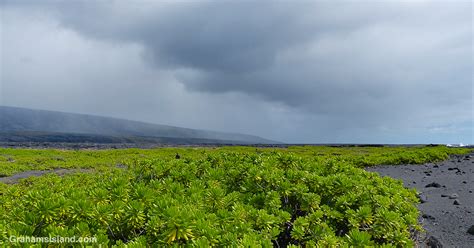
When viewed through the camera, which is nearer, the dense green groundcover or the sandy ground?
the dense green groundcover

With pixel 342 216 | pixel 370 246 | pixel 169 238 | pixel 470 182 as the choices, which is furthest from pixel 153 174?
pixel 470 182

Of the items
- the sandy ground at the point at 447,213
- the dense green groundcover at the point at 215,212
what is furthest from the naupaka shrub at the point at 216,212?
the sandy ground at the point at 447,213

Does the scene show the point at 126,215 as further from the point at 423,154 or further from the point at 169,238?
the point at 423,154

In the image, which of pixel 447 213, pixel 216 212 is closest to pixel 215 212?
pixel 216 212

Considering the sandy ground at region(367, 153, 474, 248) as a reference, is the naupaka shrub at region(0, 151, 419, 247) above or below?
above

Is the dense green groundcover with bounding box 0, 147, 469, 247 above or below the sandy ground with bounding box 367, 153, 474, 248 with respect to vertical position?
above

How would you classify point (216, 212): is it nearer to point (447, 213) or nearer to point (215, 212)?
point (215, 212)

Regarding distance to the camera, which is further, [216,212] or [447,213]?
[447,213]

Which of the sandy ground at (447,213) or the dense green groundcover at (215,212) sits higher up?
the dense green groundcover at (215,212)

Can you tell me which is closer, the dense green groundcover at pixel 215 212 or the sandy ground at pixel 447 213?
the dense green groundcover at pixel 215 212

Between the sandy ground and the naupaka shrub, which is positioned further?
the sandy ground

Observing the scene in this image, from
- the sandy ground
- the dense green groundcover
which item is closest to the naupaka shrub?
the dense green groundcover

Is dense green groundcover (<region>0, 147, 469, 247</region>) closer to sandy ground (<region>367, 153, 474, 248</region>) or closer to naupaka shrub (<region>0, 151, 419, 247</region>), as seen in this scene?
naupaka shrub (<region>0, 151, 419, 247</region>)

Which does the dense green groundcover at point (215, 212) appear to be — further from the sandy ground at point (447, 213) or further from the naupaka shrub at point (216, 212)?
the sandy ground at point (447, 213)
